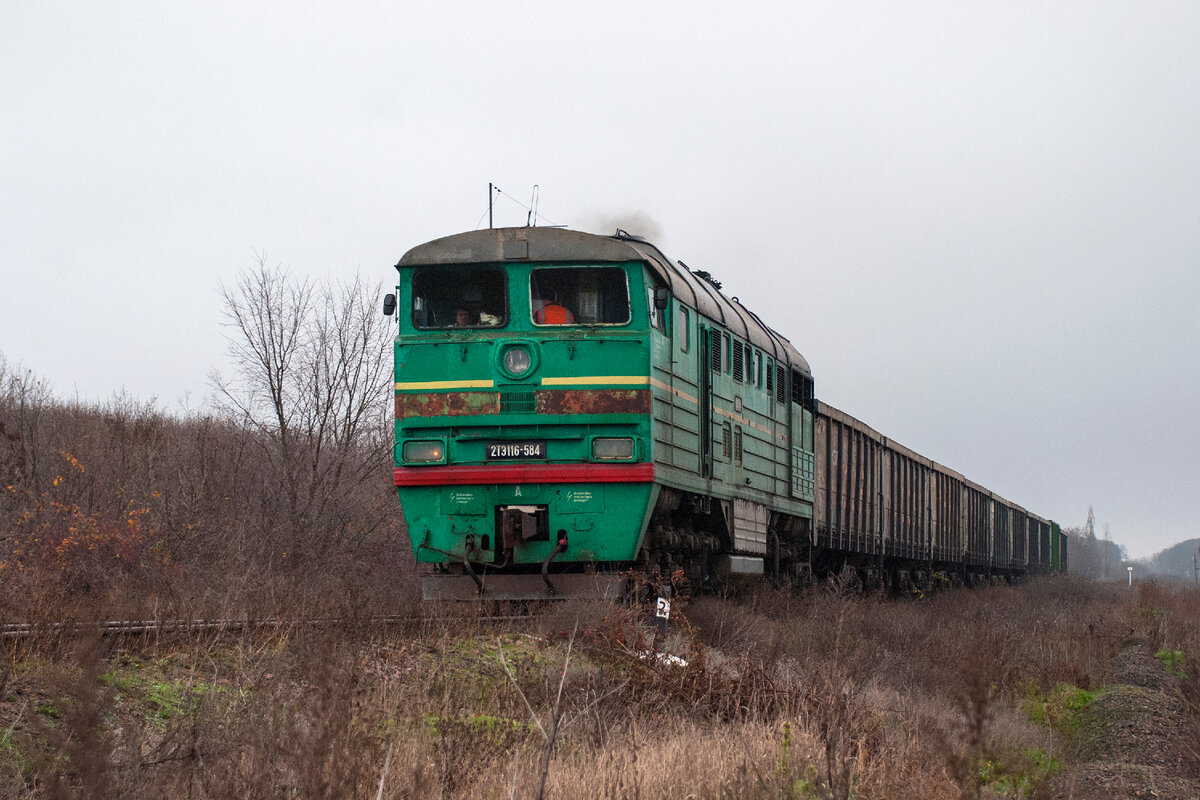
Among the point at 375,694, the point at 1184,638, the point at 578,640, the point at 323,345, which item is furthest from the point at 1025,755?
the point at 323,345

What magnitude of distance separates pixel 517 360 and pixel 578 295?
0.86 meters

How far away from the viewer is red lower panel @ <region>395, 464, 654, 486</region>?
34.0ft

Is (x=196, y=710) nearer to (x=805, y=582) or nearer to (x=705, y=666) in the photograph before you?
(x=705, y=666)

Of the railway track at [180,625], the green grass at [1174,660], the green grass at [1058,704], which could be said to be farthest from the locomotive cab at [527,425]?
the green grass at [1174,660]

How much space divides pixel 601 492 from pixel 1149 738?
4.60 metres

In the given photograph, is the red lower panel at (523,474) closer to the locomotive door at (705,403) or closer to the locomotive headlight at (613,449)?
the locomotive headlight at (613,449)

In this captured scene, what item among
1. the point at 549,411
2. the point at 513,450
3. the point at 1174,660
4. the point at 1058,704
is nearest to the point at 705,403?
the point at 549,411

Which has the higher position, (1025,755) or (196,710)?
(196,710)

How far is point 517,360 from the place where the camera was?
1075 cm

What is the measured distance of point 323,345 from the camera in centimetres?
2066

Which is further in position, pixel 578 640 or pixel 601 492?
pixel 601 492

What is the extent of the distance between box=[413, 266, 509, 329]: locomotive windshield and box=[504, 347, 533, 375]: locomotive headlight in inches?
15.8

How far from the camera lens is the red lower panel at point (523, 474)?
10.4 metres

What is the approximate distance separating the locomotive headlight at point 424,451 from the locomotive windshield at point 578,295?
1416 mm
